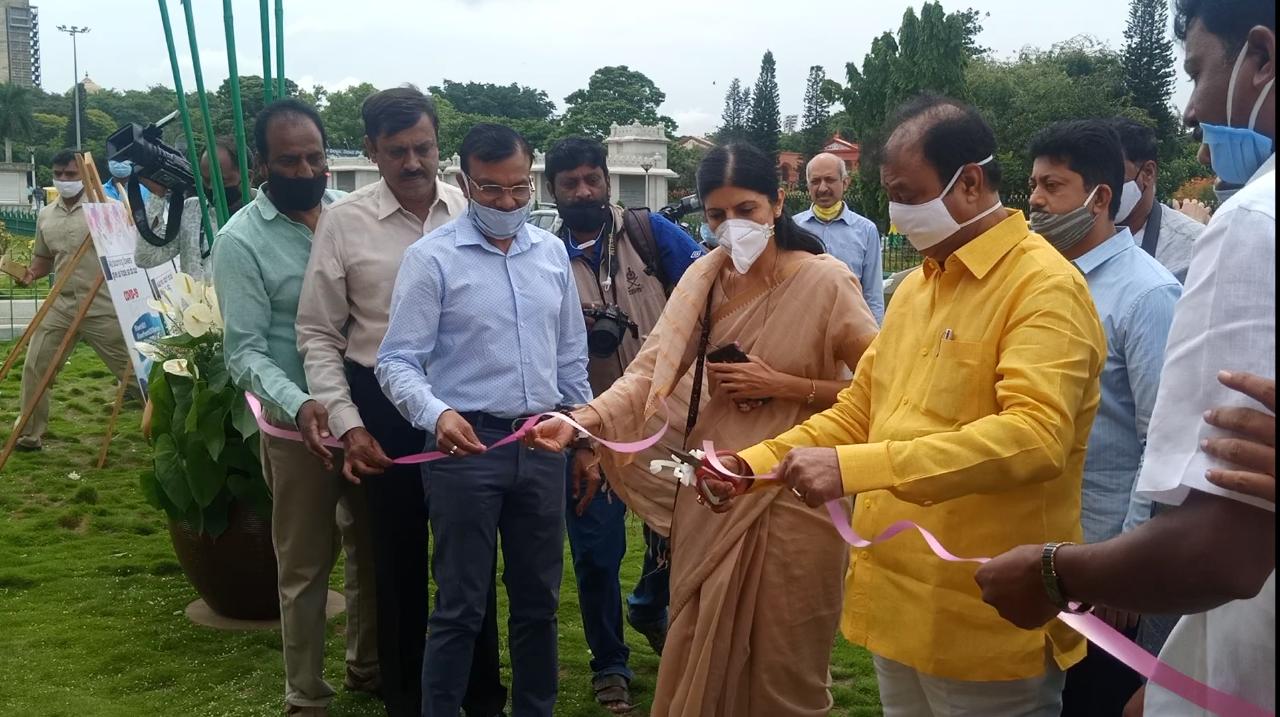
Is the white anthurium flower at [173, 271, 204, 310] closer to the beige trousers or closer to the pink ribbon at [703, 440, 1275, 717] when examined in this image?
the pink ribbon at [703, 440, 1275, 717]

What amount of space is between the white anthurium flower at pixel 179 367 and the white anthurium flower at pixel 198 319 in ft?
0.44

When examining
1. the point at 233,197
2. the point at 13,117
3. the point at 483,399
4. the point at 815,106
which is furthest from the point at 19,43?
the point at 483,399

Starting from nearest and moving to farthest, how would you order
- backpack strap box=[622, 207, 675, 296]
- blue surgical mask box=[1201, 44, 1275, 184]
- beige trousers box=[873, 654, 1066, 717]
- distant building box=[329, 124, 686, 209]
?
1. blue surgical mask box=[1201, 44, 1275, 184]
2. beige trousers box=[873, 654, 1066, 717]
3. backpack strap box=[622, 207, 675, 296]
4. distant building box=[329, 124, 686, 209]

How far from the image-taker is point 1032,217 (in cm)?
353

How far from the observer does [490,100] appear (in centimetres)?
10169

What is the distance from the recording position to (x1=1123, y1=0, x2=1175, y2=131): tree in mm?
42719

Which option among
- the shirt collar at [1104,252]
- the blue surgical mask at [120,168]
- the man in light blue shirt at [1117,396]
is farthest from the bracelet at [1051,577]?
the blue surgical mask at [120,168]

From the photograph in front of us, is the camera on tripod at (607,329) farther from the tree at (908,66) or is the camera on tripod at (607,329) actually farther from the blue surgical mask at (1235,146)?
the tree at (908,66)

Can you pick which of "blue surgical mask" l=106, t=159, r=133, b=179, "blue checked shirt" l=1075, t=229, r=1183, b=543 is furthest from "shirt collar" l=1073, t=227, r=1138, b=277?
"blue surgical mask" l=106, t=159, r=133, b=179

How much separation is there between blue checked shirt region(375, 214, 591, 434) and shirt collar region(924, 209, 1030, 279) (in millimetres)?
1573

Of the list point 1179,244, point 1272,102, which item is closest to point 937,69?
point 1179,244

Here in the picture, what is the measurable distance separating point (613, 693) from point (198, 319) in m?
2.30

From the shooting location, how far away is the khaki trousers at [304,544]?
13.6ft

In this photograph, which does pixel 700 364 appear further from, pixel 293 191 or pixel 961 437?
pixel 293 191
